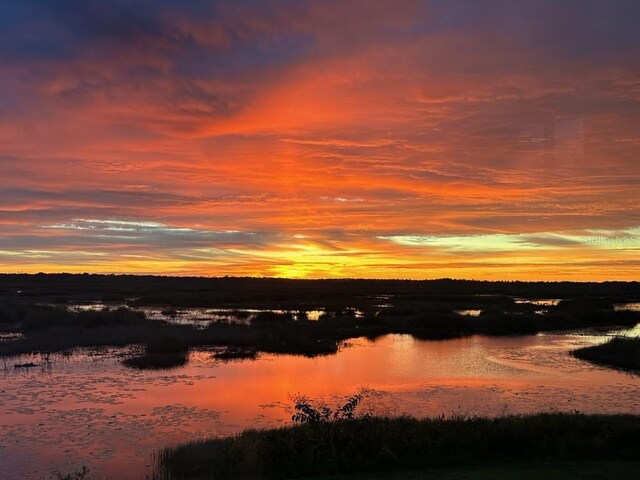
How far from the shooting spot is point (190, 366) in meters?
31.1

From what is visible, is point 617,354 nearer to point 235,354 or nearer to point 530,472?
point 235,354

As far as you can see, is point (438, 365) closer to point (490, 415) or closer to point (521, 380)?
point (521, 380)

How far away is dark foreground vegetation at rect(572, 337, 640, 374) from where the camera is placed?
102ft

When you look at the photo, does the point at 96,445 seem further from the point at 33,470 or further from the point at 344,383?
the point at 344,383

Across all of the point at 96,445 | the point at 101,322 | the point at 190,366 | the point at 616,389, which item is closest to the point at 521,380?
the point at 616,389

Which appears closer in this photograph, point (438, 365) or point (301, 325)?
point (438, 365)

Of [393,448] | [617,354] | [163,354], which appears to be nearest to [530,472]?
[393,448]

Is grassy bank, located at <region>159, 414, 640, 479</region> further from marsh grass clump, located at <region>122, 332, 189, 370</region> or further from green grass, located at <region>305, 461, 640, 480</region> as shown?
marsh grass clump, located at <region>122, 332, 189, 370</region>

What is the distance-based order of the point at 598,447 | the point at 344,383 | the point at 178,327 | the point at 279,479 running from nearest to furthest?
the point at 279,479
the point at 598,447
the point at 344,383
the point at 178,327

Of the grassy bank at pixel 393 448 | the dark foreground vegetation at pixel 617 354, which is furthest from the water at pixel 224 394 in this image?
the grassy bank at pixel 393 448

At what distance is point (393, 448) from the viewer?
15.4 metres

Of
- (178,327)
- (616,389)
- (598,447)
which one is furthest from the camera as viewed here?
(178,327)

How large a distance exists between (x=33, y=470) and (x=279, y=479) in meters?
6.52

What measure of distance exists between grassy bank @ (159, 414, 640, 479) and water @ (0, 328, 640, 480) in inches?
84.4
